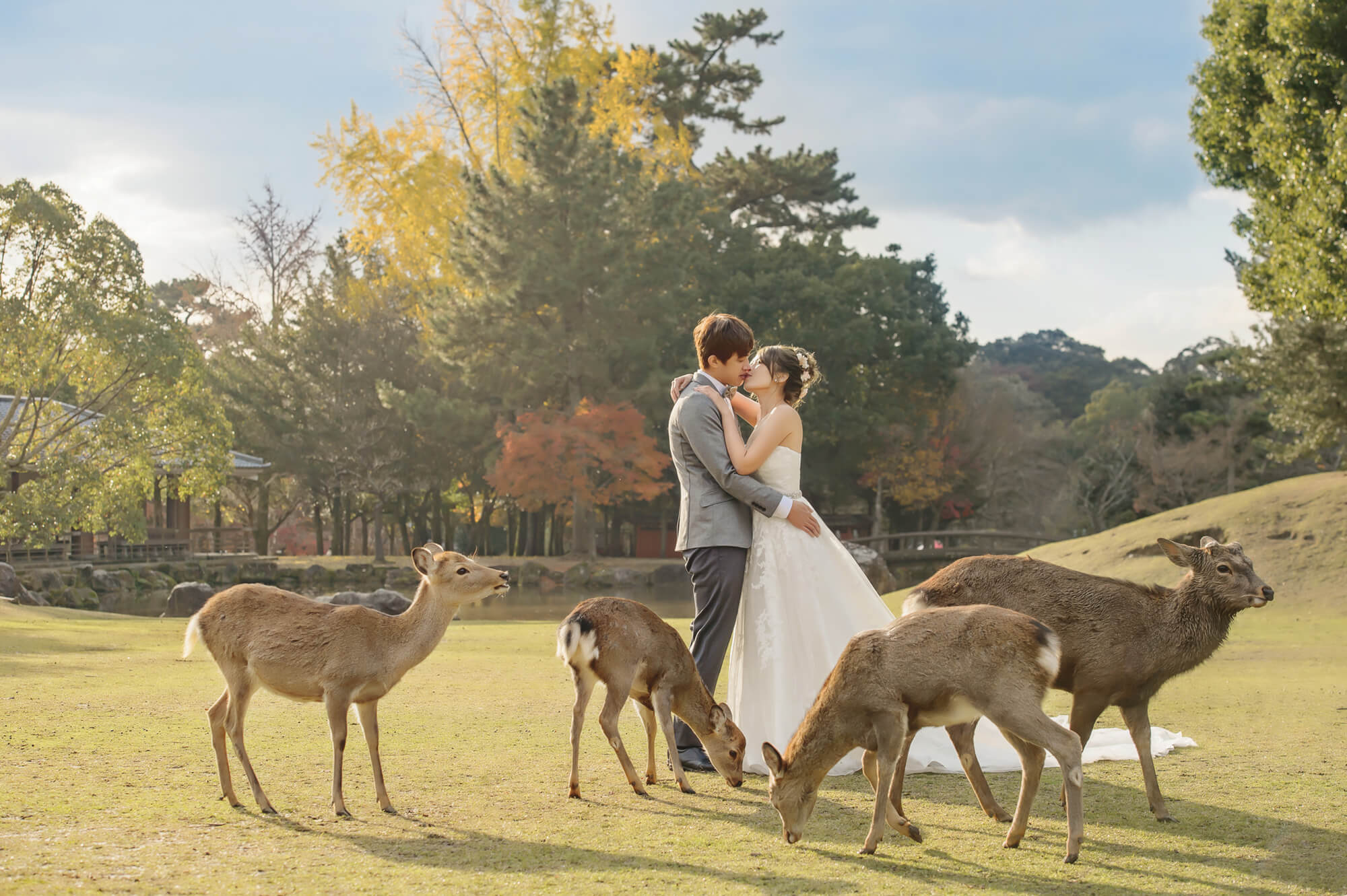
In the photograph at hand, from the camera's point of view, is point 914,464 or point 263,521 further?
point 263,521

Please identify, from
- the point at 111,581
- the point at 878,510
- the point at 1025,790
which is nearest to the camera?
the point at 1025,790

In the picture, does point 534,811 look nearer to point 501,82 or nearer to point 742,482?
point 742,482

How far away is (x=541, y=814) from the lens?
455 cm

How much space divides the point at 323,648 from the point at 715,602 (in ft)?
6.29

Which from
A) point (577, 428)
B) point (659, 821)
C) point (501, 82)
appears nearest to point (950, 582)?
point (659, 821)

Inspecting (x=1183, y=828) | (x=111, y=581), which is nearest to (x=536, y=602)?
(x=111, y=581)

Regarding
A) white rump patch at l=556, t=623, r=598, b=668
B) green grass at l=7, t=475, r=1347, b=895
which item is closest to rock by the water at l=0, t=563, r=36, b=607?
green grass at l=7, t=475, r=1347, b=895

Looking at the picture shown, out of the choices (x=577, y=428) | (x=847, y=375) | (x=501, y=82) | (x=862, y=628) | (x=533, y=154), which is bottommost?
(x=862, y=628)

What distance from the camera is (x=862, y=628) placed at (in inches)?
217

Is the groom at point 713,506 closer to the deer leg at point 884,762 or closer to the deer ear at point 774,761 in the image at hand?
the deer ear at point 774,761

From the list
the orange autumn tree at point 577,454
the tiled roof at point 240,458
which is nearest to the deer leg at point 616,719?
the tiled roof at point 240,458

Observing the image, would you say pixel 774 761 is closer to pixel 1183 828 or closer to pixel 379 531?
pixel 1183 828

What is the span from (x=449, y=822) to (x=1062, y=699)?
541 cm

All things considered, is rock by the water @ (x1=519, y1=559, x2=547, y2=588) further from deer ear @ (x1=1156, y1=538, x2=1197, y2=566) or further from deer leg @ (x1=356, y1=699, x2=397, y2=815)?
deer ear @ (x1=1156, y1=538, x2=1197, y2=566)
